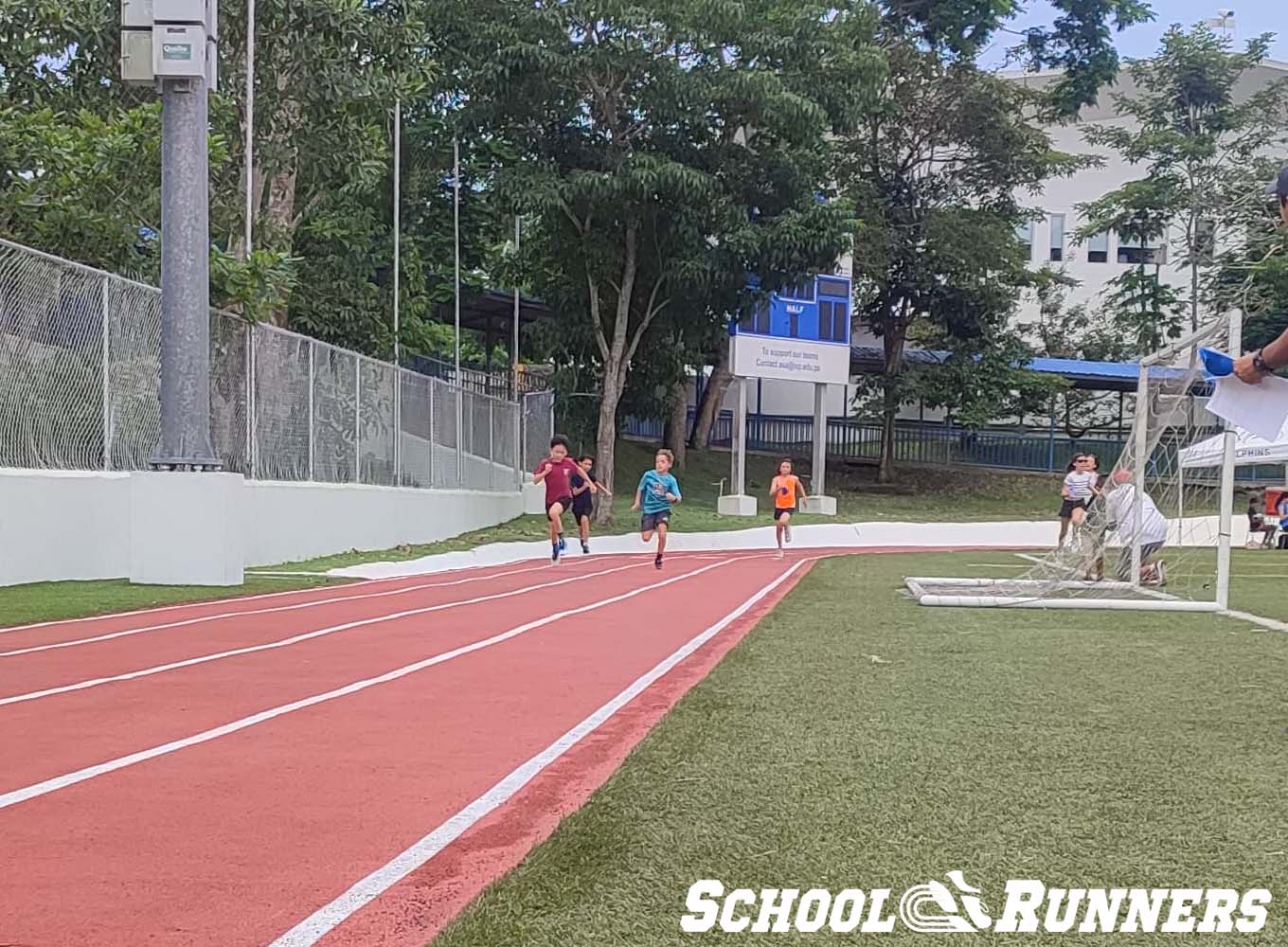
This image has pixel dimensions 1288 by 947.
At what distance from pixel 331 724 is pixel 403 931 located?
2705 millimetres

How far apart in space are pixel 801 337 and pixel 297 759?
2731 centimetres

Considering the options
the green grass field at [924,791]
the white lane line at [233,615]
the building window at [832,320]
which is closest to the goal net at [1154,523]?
the green grass field at [924,791]

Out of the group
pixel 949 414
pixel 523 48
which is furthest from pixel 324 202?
pixel 949 414

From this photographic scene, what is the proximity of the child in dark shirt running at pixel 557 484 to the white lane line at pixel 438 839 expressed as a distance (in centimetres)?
1078

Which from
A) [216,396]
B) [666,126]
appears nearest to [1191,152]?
[666,126]

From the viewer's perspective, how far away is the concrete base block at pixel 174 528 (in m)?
11.8

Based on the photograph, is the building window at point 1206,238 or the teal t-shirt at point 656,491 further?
the building window at point 1206,238

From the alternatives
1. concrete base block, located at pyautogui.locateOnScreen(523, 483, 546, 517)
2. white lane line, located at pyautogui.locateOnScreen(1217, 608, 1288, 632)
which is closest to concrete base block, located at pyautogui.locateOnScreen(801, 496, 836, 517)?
concrete base block, located at pyautogui.locateOnScreen(523, 483, 546, 517)

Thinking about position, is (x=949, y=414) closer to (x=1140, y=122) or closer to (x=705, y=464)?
(x=705, y=464)

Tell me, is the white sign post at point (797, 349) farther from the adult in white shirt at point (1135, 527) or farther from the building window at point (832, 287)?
the adult in white shirt at point (1135, 527)

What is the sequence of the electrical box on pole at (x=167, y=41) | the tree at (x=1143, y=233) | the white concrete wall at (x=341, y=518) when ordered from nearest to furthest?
the electrical box on pole at (x=167, y=41) → the white concrete wall at (x=341, y=518) → the tree at (x=1143, y=233)

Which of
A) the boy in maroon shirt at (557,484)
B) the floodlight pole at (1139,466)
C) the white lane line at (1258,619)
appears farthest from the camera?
the boy in maroon shirt at (557,484)

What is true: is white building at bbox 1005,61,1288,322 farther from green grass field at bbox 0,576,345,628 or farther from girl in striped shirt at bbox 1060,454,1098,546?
green grass field at bbox 0,576,345,628

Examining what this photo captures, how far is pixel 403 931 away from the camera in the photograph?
3012mm
